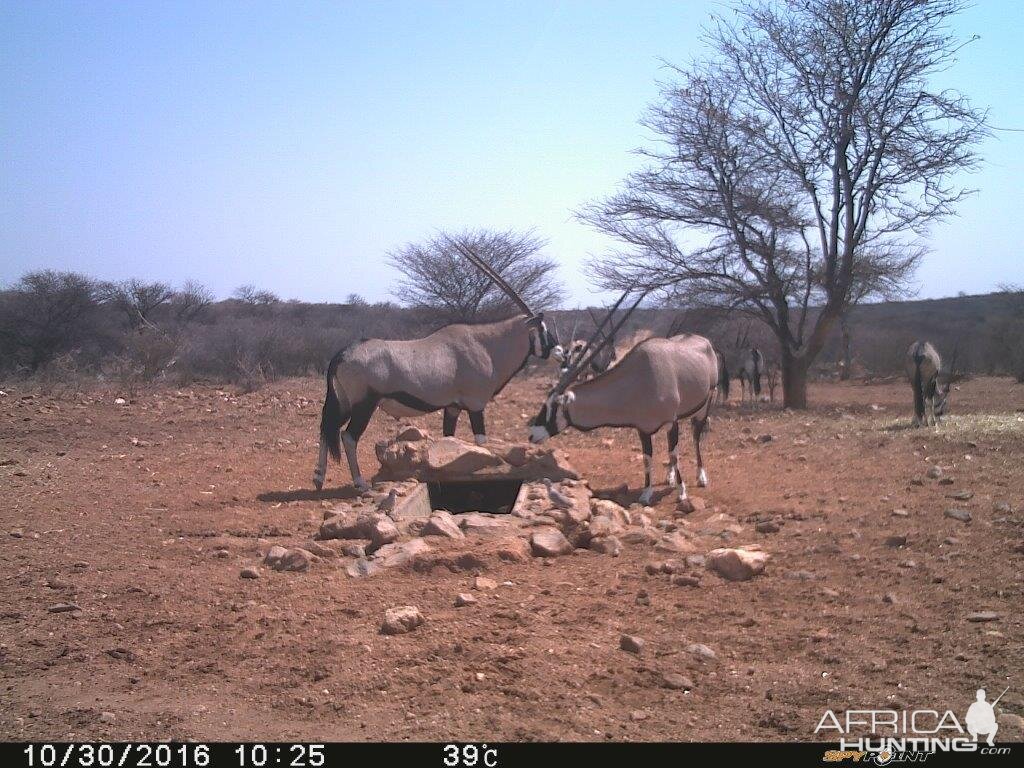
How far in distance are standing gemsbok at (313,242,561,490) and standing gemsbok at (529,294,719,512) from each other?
1.19 meters

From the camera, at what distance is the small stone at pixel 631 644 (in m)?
4.44

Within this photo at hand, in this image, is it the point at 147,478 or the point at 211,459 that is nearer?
the point at 147,478

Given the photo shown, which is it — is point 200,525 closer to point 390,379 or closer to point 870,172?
point 390,379

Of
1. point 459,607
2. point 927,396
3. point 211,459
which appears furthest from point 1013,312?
point 459,607

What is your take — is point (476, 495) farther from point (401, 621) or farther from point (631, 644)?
point (631, 644)

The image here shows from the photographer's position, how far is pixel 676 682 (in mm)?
4039

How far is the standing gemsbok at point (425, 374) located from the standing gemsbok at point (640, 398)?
119 cm

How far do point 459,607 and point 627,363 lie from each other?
15.8ft

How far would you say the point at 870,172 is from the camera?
17.2 m

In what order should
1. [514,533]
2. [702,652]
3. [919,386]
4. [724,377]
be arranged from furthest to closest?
[724,377] < [919,386] < [514,533] < [702,652]

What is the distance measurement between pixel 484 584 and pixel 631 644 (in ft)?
4.36

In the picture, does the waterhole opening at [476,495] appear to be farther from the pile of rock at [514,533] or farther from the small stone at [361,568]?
the small stone at [361,568]

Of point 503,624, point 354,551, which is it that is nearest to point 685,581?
point 503,624

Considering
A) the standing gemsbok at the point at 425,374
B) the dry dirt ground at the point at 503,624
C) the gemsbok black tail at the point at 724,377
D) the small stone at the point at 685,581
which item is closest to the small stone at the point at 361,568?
the dry dirt ground at the point at 503,624
